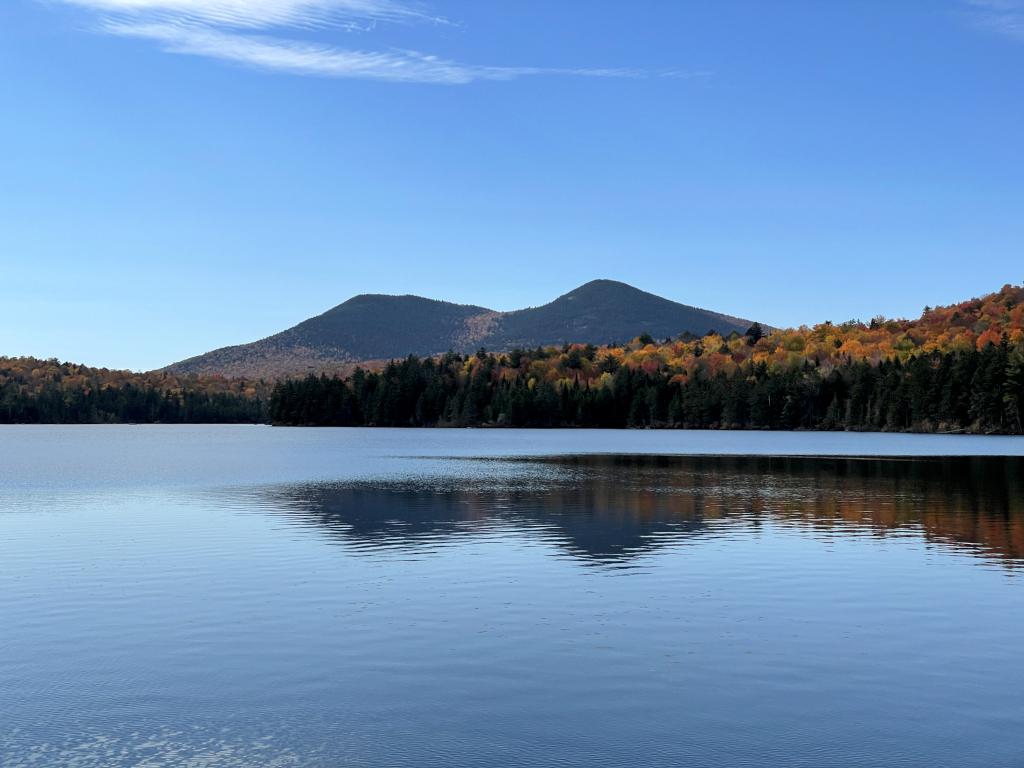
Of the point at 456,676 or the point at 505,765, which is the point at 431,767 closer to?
the point at 505,765

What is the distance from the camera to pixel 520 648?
23156mm

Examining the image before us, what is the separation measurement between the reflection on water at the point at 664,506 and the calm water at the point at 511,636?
44 cm

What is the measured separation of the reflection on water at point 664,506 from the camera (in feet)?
142

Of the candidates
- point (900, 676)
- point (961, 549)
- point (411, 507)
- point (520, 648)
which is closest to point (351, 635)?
point (520, 648)

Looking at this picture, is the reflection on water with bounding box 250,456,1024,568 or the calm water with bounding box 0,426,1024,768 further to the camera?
the reflection on water with bounding box 250,456,1024,568

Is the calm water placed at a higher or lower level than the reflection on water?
lower

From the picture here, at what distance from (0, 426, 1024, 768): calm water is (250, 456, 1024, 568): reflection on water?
0.44m

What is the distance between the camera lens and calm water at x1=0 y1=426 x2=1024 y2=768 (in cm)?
1692

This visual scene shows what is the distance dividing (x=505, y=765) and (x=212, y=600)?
15.4 meters

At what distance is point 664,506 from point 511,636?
33.4 metres

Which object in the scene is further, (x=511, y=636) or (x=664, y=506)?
(x=664, y=506)

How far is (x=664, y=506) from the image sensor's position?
186ft

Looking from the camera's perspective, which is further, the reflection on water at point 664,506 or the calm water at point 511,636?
the reflection on water at point 664,506

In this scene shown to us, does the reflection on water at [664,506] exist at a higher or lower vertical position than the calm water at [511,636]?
higher
